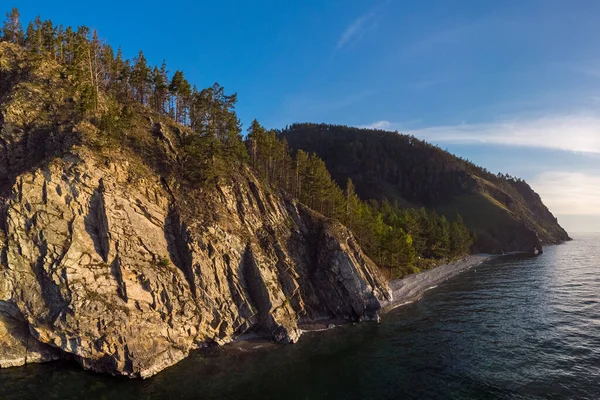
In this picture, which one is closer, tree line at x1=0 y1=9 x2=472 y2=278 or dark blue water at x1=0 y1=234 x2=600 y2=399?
dark blue water at x1=0 y1=234 x2=600 y2=399

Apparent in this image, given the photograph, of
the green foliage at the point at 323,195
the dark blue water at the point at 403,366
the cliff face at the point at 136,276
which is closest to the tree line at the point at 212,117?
the green foliage at the point at 323,195

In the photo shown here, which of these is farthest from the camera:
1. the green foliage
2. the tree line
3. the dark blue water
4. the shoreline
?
the green foliage

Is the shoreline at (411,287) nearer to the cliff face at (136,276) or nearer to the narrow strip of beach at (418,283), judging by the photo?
the narrow strip of beach at (418,283)

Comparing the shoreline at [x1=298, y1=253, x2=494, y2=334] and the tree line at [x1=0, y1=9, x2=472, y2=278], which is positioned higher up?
the tree line at [x1=0, y1=9, x2=472, y2=278]

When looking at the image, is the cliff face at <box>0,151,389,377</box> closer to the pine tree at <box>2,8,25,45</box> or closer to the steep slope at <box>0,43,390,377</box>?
the steep slope at <box>0,43,390,377</box>

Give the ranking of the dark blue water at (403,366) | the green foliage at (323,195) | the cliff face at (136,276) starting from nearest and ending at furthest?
the dark blue water at (403,366) → the cliff face at (136,276) → the green foliage at (323,195)

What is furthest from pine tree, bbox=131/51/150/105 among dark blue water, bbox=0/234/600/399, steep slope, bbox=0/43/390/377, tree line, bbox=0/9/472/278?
dark blue water, bbox=0/234/600/399
